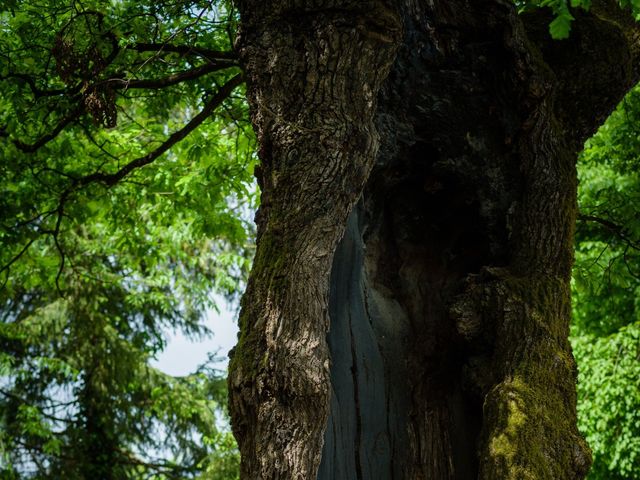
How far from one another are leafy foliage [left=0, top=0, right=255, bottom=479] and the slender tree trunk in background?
5.39ft

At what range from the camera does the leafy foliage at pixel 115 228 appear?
23.0 ft

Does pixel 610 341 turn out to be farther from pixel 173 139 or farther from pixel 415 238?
pixel 415 238

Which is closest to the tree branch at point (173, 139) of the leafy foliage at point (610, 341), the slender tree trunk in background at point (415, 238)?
the slender tree trunk in background at point (415, 238)

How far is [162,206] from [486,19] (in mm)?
5339

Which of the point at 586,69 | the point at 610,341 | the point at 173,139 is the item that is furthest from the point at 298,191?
the point at 610,341

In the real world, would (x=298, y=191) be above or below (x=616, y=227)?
below

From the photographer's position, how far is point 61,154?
28.8ft

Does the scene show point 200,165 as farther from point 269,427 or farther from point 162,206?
point 269,427

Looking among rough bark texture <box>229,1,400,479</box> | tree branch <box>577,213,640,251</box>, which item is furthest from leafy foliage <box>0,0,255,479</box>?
tree branch <box>577,213,640,251</box>

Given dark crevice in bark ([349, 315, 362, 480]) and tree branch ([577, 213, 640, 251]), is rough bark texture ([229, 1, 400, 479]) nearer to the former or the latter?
dark crevice in bark ([349, 315, 362, 480])

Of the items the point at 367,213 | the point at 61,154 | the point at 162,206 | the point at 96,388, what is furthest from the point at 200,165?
the point at 96,388

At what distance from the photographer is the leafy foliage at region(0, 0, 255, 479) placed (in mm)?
7023

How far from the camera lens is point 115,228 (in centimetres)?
990

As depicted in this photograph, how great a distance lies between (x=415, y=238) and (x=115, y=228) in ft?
16.2
